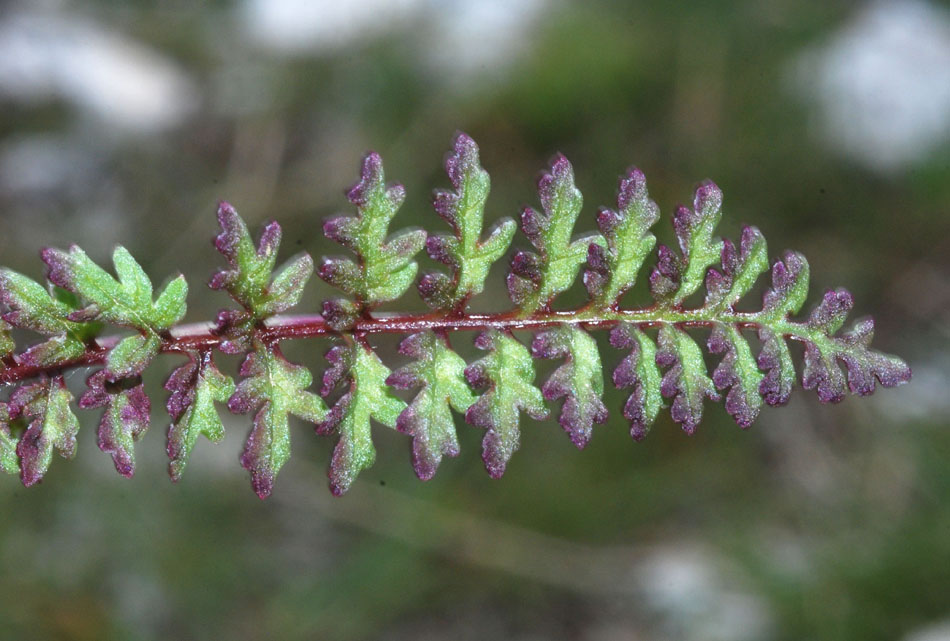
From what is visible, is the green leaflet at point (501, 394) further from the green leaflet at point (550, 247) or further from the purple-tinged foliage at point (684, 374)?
the purple-tinged foliage at point (684, 374)

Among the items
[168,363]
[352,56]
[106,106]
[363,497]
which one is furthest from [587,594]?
[106,106]

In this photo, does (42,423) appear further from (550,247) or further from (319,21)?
(319,21)

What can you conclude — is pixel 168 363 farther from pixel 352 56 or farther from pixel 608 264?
pixel 608 264

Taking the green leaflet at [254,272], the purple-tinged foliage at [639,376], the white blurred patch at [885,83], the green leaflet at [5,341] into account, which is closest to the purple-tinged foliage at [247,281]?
the green leaflet at [254,272]

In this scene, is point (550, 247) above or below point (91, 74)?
below

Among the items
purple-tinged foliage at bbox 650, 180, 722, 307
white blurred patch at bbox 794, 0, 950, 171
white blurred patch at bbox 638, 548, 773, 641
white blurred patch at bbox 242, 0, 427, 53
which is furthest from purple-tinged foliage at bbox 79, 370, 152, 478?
white blurred patch at bbox 242, 0, 427, 53

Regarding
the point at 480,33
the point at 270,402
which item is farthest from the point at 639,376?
the point at 480,33
